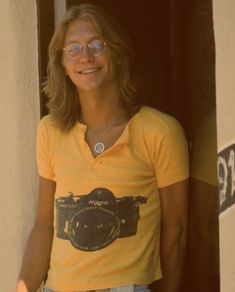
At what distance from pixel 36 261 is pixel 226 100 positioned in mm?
1217

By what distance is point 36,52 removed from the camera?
3398 mm

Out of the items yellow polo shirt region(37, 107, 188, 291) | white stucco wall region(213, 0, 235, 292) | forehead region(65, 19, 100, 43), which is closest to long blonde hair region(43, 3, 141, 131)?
forehead region(65, 19, 100, 43)

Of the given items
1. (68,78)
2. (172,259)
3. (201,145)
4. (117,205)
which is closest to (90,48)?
(68,78)

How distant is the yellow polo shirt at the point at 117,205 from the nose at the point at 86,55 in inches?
12.4

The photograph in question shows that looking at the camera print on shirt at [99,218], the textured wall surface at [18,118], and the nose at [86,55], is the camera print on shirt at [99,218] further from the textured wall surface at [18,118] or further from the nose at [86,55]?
the textured wall surface at [18,118]

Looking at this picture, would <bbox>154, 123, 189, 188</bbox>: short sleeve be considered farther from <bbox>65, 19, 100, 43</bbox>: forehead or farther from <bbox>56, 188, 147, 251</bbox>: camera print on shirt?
<bbox>65, 19, 100, 43</bbox>: forehead

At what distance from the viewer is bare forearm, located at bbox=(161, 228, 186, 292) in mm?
2887

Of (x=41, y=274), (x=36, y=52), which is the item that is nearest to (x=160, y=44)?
(x=36, y=52)

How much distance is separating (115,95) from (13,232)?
1.02 m

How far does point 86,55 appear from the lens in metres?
2.81

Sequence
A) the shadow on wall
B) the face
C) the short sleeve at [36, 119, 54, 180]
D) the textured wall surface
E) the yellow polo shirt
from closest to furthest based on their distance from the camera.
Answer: the yellow polo shirt
the face
the short sleeve at [36, 119, 54, 180]
the shadow on wall
the textured wall surface

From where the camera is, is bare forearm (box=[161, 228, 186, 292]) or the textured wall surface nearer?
bare forearm (box=[161, 228, 186, 292])

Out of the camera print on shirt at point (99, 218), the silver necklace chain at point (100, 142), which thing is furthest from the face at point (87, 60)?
Result: the camera print on shirt at point (99, 218)

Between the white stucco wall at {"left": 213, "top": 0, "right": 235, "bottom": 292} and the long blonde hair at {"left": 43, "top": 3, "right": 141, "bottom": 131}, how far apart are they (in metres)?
0.61
